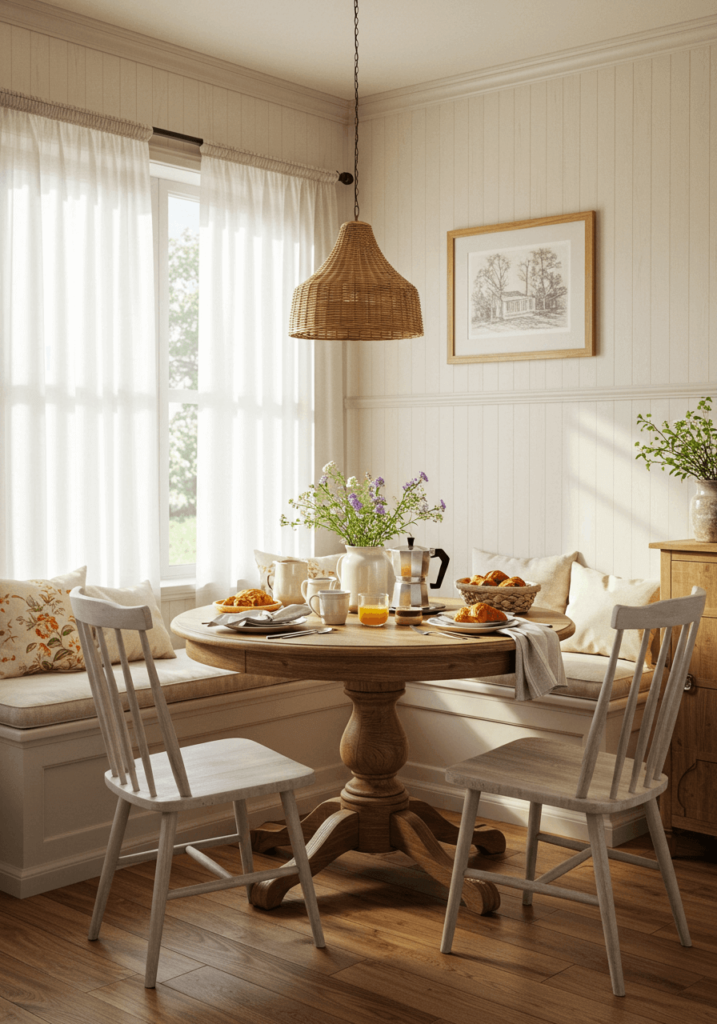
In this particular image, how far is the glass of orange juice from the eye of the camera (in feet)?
9.45

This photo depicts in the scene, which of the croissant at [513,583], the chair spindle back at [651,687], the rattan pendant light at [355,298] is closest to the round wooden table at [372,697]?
the croissant at [513,583]

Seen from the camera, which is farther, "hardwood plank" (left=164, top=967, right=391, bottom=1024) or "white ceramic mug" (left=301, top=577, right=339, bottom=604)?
"white ceramic mug" (left=301, top=577, right=339, bottom=604)

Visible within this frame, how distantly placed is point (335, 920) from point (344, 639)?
83 cm

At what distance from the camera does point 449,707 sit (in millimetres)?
3941

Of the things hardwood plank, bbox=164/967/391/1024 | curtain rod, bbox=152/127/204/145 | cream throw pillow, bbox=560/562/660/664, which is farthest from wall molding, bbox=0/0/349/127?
hardwood plank, bbox=164/967/391/1024

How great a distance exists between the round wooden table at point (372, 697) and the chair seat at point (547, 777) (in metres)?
0.24

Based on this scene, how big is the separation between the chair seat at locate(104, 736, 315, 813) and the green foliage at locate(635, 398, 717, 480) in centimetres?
186

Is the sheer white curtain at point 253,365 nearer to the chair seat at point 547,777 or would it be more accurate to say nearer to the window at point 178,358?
the window at point 178,358

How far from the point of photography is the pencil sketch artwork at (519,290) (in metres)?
4.25

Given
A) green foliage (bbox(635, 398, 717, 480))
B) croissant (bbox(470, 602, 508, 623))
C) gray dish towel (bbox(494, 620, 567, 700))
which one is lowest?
gray dish towel (bbox(494, 620, 567, 700))

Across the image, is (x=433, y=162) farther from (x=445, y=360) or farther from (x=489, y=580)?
(x=489, y=580)

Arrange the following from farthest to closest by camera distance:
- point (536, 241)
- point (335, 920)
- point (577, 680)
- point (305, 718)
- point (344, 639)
→ point (536, 241)
point (305, 718)
point (577, 680)
point (335, 920)
point (344, 639)

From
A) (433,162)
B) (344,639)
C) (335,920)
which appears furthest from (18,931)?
(433,162)

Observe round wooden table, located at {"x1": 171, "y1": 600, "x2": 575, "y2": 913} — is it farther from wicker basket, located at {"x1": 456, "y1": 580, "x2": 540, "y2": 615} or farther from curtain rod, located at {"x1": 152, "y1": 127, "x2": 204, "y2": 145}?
curtain rod, located at {"x1": 152, "y1": 127, "x2": 204, "y2": 145}
